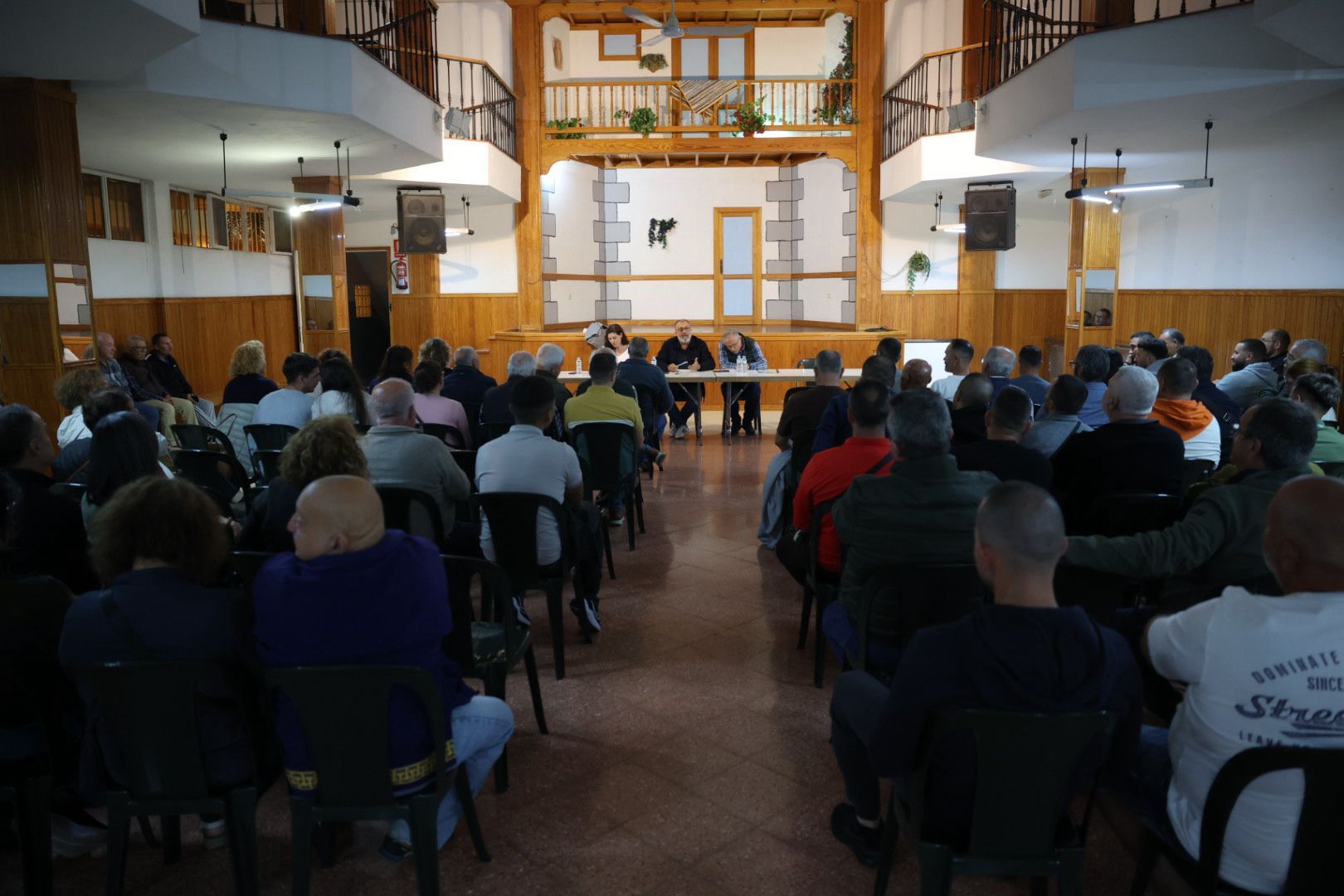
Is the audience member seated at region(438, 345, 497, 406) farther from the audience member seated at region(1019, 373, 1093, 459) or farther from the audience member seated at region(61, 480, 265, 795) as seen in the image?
the audience member seated at region(61, 480, 265, 795)

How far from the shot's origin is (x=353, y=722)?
6.90 ft

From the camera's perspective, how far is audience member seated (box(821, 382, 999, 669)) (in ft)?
9.27

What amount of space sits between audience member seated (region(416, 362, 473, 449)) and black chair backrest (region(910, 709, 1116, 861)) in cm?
378

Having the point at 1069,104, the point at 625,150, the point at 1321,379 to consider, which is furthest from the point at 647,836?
the point at 625,150

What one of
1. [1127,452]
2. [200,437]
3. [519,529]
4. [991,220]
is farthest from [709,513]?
[991,220]

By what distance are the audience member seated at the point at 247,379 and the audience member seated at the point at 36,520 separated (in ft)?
9.13

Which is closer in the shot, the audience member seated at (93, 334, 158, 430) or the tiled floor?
the tiled floor

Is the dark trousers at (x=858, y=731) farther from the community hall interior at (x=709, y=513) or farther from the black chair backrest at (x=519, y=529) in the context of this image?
the black chair backrest at (x=519, y=529)

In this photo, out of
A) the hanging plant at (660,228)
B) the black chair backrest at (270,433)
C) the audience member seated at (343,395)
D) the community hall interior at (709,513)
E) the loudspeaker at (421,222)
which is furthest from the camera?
the hanging plant at (660,228)

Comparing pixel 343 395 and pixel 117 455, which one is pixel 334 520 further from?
pixel 343 395

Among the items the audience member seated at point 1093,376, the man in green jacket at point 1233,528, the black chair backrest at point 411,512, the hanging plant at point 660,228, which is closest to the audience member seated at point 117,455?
the black chair backrest at point 411,512

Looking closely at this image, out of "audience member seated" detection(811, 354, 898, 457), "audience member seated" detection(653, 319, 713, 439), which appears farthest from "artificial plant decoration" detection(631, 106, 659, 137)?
"audience member seated" detection(811, 354, 898, 457)

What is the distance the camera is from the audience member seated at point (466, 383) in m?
6.21

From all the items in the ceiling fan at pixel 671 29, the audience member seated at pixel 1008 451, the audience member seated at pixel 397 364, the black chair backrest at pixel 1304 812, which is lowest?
the black chair backrest at pixel 1304 812
